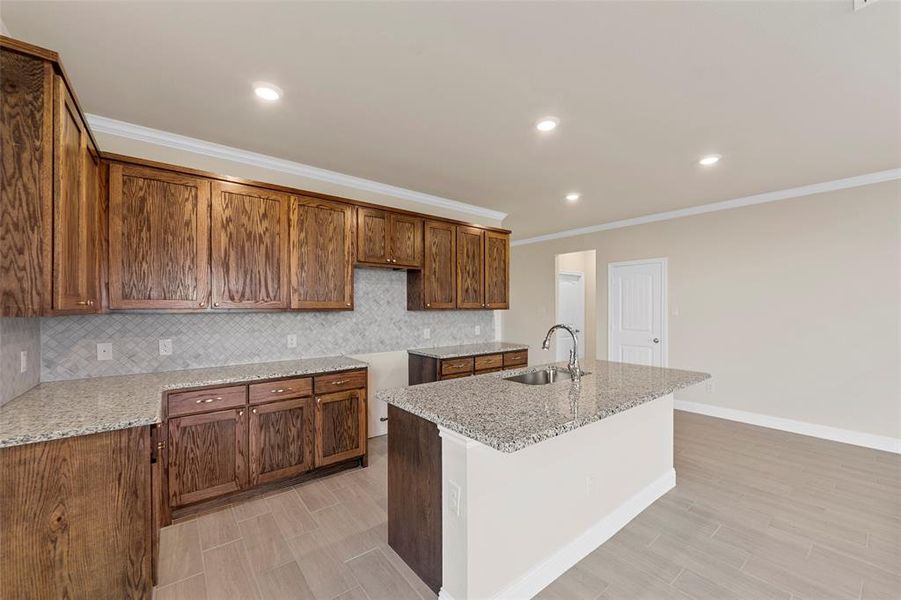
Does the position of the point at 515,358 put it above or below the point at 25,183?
below

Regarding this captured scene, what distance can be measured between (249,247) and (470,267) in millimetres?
2315

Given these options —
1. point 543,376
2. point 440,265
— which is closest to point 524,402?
point 543,376

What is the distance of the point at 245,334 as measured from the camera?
3123 millimetres

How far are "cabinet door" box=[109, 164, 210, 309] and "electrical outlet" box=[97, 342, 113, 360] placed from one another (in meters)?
0.39

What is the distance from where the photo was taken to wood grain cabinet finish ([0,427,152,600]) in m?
1.42

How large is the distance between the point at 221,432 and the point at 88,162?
1.75 meters

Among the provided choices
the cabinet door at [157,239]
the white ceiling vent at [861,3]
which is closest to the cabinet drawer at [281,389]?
the cabinet door at [157,239]

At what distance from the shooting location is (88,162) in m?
2.08

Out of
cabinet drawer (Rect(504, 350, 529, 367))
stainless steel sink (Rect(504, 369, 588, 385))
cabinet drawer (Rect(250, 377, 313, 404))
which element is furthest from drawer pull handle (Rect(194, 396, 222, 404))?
cabinet drawer (Rect(504, 350, 529, 367))

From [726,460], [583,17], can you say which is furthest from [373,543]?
[726,460]

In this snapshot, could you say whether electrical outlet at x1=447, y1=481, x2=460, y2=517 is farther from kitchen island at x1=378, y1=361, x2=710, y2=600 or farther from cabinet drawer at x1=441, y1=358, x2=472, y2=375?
cabinet drawer at x1=441, y1=358, x2=472, y2=375

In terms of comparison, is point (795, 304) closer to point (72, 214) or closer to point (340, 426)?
point (340, 426)

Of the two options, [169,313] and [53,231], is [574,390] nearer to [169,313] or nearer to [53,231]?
[53,231]

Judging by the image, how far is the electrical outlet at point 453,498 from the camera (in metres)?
1.64
